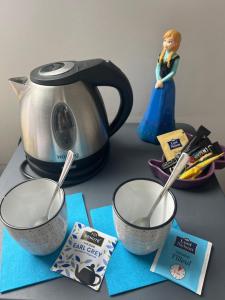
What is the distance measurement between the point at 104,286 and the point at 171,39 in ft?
1.61

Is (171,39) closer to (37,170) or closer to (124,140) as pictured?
(124,140)

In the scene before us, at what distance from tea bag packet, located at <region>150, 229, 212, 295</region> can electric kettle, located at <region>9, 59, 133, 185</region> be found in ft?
0.77

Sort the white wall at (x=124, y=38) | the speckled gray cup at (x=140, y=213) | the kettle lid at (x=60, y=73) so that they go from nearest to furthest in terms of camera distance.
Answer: the speckled gray cup at (x=140, y=213)
the kettle lid at (x=60, y=73)
the white wall at (x=124, y=38)

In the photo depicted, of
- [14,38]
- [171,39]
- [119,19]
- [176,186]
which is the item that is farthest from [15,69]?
[176,186]

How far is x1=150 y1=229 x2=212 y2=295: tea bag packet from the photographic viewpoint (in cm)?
41

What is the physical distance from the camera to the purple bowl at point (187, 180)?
547 millimetres

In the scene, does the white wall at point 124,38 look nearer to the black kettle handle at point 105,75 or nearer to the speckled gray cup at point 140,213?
the black kettle handle at point 105,75

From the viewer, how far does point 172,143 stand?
2.00ft

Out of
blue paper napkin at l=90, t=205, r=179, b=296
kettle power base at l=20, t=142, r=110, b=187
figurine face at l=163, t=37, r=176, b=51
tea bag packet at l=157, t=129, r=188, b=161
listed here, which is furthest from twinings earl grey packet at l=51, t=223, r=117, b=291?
figurine face at l=163, t=37, r=176, b=51

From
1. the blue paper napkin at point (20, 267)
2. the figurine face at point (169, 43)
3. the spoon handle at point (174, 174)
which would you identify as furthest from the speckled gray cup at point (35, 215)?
the figurine face at point (169, 43)

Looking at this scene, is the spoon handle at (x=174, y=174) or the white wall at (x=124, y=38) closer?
the spoon handle at (x=174, y=174)

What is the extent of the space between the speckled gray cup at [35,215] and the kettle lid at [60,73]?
19 centimetres

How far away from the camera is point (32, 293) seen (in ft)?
1.33

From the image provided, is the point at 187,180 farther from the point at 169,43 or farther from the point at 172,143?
the point at 169,43
